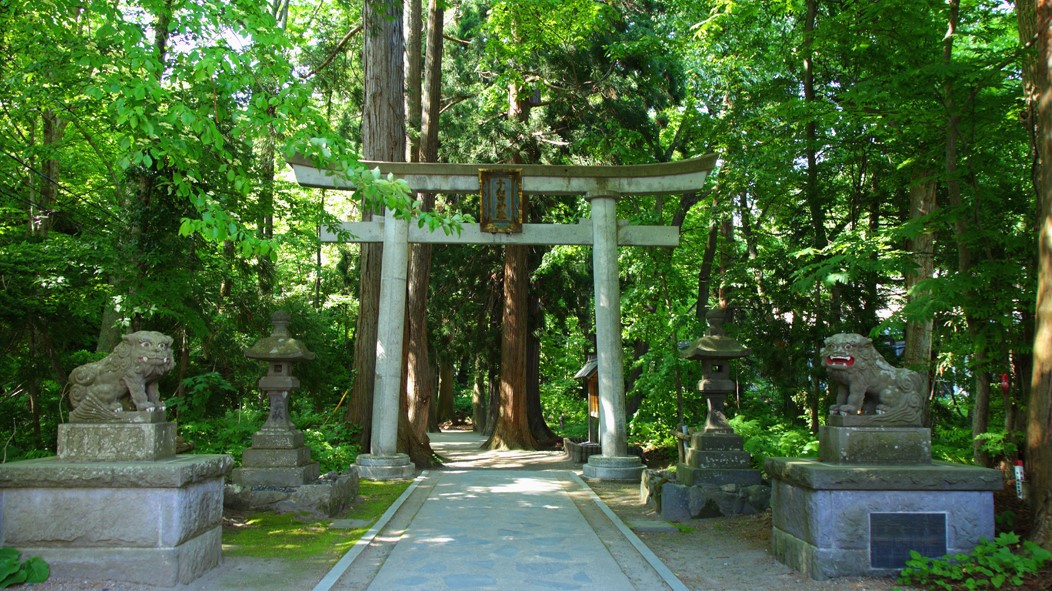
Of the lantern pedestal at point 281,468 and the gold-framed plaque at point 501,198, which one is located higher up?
the gold-framed plaque at point 501,198

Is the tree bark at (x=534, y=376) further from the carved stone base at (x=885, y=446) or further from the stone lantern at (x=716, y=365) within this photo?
the carved stone base at (x=885, y=446)

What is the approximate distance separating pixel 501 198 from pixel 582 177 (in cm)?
151

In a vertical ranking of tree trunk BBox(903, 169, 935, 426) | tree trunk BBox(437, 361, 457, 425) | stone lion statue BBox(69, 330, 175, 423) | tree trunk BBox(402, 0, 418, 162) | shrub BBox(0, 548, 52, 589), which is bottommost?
tree trunk BBox(437, 361, 457, 425)

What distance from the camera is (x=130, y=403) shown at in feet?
20.0

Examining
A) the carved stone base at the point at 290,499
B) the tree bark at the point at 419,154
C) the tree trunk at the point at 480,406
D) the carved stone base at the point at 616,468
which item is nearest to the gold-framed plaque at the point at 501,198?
the tree bark at the point at 419,154

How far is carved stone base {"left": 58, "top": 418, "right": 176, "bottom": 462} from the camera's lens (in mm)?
5777

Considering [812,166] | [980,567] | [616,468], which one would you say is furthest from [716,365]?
[980,567]

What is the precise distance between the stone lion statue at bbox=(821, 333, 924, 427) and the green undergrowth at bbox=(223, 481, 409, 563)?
4.93 metres

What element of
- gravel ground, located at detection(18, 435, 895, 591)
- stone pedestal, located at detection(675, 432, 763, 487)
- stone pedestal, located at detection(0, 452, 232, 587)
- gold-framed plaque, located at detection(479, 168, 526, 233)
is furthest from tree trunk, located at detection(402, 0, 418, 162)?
stone pedestal, located at detection(0, 452, 232, 587)

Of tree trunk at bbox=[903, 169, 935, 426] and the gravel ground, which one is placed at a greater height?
tree trunk at bbox=[903, 169, 935, 426]

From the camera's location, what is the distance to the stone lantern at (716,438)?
9.54 m

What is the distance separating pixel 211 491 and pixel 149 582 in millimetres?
946

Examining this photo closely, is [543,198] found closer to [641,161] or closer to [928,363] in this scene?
[641,161]

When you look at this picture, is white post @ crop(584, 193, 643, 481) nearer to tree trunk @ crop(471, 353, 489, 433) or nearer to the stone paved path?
the stone paved path
